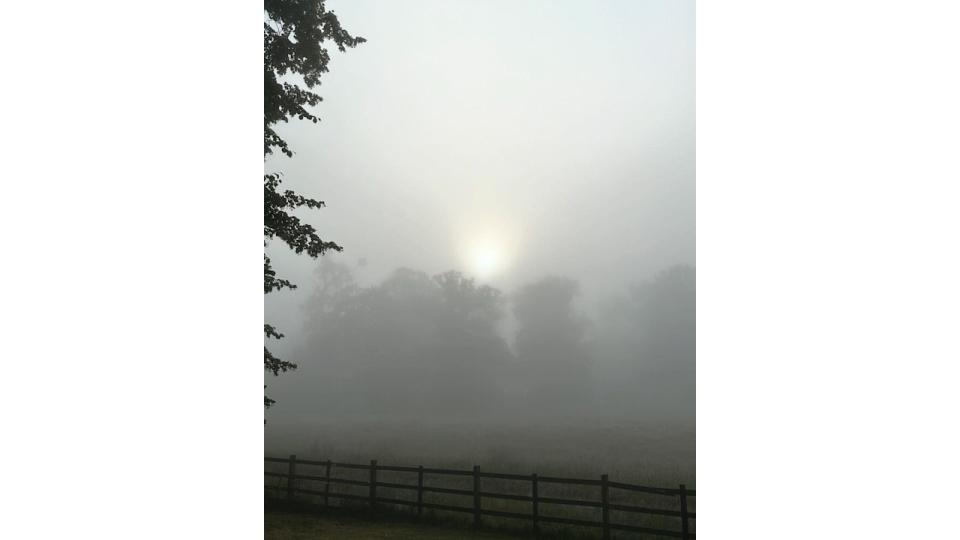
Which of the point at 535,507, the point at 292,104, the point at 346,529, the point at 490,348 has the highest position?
the point at 292,104

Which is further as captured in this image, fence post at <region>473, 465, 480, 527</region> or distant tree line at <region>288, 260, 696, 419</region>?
fence post at <region>473, 465, 480, 527</region>

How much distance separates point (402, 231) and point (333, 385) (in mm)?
653

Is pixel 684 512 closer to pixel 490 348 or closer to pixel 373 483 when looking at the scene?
pixel 490 348

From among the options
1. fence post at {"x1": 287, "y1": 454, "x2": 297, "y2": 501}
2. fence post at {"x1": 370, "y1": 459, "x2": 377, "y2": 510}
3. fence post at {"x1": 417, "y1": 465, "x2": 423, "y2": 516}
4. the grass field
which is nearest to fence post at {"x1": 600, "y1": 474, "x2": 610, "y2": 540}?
the grass field

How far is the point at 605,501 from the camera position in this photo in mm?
2854

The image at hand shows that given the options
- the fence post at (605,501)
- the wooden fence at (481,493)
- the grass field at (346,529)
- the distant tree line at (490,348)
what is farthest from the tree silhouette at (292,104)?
the fence post at (605,501)

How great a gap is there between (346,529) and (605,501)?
40.1 inches

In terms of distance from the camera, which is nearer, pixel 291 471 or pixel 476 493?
pixel 476 493

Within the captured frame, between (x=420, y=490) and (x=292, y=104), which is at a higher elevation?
(x=292, y=104)

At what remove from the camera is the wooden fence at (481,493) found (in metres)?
2.79

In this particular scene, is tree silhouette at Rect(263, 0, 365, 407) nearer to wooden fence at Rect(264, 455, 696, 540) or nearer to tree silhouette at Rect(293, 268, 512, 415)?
tree silhouette at Rect(293, 268, 512, 415)

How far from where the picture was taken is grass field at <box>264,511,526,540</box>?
3.07m

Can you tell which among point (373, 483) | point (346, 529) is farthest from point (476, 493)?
point (346, 529)
